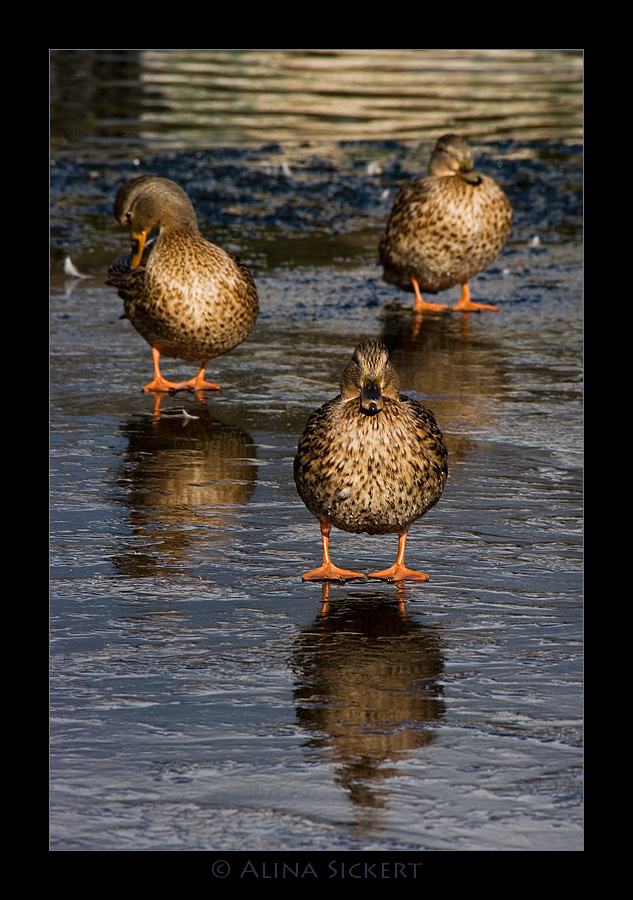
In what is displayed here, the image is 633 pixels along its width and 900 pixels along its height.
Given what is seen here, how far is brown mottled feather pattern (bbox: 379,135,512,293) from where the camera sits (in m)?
12.0

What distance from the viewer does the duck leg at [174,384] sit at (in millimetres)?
9781

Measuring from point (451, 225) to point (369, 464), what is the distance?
612 centimetres

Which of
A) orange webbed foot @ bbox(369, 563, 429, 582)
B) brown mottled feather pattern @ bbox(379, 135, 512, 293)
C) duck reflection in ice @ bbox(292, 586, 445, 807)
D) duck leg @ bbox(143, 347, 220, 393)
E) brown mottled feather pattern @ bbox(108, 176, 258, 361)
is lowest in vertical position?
duck reflection in ice @ bbox(292, 586, 445, 807)

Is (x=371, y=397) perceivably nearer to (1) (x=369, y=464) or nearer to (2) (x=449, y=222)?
(1) (x=369, y=464)

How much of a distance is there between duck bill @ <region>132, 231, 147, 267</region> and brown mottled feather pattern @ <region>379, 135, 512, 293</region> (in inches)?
114

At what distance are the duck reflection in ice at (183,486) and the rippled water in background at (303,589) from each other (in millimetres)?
19

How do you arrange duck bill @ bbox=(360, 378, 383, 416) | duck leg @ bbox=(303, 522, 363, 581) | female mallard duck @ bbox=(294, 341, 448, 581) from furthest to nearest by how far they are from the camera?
1. duck leg @ bbox=(303, 522, 363, 581)
2. female mallard duck @ bbox=(294, 341, 448, 581)
3. duck bill @ bbox=(360, 378, 383, 416)

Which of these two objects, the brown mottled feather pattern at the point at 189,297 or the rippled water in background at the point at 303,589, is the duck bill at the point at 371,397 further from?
the brown mottled feather pattern at the point at 189,297

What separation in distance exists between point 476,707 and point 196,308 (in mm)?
4744

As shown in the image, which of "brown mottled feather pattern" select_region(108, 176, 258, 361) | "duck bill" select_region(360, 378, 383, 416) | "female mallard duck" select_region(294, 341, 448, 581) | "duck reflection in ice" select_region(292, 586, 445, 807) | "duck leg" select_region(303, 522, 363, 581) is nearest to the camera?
"duck reflection in ice" select_region(292, 586, 445, 807)

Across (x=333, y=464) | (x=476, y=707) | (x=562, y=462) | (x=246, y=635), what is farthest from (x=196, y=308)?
(x=476, y=707)

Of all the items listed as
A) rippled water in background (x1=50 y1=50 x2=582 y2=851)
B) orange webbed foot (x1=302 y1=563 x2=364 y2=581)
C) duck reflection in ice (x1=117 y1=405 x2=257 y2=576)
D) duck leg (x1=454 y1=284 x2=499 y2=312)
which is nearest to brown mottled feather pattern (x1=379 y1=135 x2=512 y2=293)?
duck leg (x1=454 y1=284 x2=499 y2=312)

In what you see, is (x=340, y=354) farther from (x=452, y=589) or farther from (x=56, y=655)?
(x=56, y=655)

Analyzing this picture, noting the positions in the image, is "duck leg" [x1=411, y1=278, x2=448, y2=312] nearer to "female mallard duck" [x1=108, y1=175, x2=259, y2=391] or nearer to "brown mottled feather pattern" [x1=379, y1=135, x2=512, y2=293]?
"brown mottled feather pattern" [x1=379, y1=135, x2=512, y2=293]
